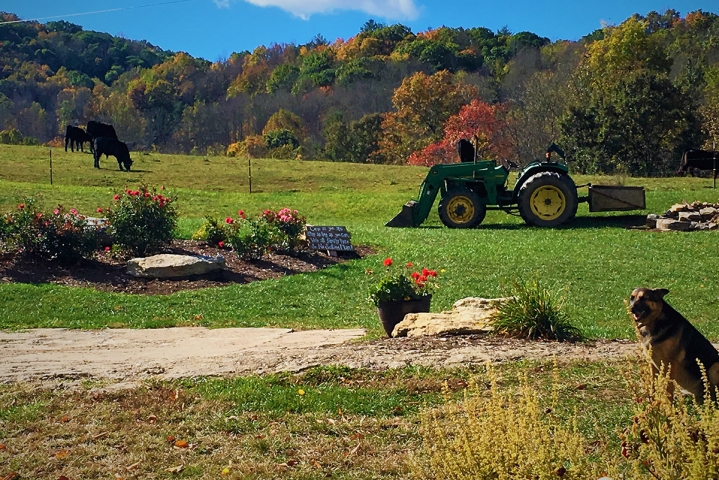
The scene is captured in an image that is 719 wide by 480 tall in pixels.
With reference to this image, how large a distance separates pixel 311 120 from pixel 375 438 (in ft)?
273

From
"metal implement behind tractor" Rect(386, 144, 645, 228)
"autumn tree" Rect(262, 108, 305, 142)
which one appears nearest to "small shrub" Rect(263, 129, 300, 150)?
"autumn tree" Rect(262, 108, 305, 142)

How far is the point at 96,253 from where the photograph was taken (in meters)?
16.8

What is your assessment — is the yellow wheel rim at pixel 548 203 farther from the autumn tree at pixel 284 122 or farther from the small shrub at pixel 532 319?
the autumn tree at pixel 284 122

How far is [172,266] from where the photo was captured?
612 inches

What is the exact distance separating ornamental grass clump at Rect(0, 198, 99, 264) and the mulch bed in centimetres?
19

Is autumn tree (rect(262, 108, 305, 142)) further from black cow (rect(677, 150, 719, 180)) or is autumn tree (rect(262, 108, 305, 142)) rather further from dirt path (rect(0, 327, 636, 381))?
dirt path (rect(0, 327, 636, 381))

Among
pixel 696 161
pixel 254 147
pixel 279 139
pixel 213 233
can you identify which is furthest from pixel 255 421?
pixel 254 147

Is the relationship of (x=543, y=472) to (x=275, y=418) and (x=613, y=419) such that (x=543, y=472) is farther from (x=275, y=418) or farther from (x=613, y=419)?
(x=275, y=418)

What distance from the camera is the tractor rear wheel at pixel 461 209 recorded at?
71.8ft

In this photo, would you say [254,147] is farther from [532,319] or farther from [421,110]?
[532,319]

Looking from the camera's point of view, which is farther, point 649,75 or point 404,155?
point 404,155

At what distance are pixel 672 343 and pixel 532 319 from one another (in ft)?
10.2

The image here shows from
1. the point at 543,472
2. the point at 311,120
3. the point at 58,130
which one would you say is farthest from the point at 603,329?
the point at 58,130

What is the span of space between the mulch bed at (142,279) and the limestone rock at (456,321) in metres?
6.50
